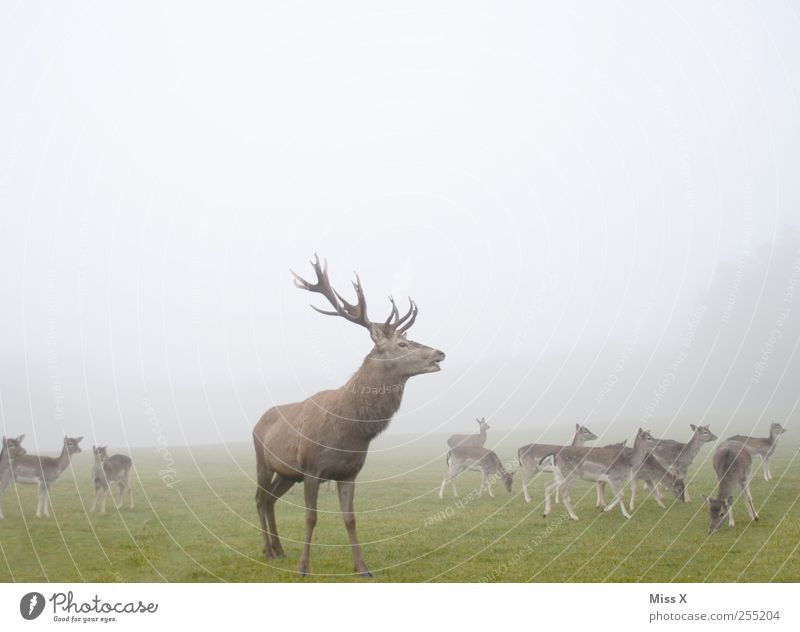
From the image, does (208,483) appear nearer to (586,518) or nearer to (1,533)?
(1,533)

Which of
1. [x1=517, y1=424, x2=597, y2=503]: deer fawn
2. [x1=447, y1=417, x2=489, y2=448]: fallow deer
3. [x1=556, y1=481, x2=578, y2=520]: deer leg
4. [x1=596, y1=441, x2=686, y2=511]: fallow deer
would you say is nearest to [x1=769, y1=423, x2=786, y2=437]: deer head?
[x1=596, y1=441, x2=686, y2=511]: fallow deer

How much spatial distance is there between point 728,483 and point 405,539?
4.64 m

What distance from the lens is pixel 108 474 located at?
1245 centimetres

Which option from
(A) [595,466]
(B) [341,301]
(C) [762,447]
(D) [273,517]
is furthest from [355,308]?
(C) [762,447]

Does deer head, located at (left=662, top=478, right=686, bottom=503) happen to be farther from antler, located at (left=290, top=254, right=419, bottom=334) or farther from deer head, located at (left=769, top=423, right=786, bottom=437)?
antler, located at (left=290, top=254, right=419, bottom=334)

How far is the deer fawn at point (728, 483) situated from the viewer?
10.1 meters

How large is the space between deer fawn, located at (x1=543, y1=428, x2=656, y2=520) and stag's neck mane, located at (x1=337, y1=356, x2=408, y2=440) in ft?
14.3

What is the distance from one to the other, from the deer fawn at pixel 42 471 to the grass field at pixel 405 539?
0.76 ft

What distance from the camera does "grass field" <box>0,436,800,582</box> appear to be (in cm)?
898

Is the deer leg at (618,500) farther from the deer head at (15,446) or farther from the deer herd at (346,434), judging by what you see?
the deer head at (15,446)
